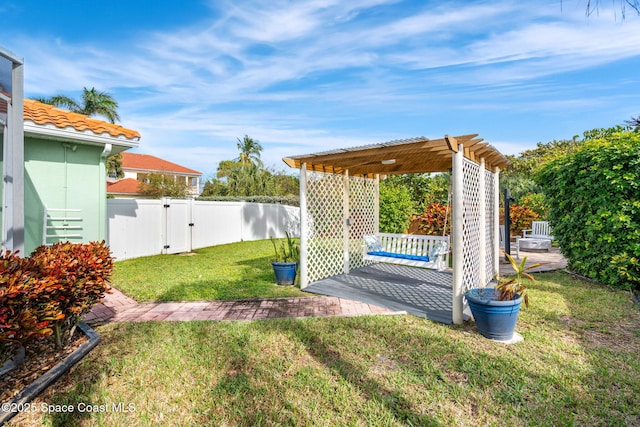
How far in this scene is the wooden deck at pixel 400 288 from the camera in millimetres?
4676

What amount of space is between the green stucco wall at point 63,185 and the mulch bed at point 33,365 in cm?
405

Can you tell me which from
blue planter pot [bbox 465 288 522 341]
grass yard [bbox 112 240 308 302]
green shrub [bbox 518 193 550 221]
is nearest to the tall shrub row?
grass yard [bbox 112 240 308 302]

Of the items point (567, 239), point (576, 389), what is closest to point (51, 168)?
point (576, 389)

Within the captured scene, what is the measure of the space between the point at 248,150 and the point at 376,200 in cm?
2582

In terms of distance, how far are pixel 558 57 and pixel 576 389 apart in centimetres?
798

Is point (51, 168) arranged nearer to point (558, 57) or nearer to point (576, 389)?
point (576, 389)

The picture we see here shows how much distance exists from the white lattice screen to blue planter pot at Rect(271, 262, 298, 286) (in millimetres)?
304

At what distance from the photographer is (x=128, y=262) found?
859 centimetres

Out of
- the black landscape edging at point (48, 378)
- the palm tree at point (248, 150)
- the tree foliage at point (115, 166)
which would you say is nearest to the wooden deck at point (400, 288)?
the black landscape edging at point (48, 378)

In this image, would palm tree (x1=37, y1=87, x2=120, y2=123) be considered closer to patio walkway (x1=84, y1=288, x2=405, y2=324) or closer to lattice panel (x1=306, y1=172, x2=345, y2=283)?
patio walkway (x1=84, y1=288, x2=405, y2=324)

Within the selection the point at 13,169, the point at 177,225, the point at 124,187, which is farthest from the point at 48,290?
the point at 124,187

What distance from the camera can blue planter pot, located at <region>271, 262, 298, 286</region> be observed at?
6051mm

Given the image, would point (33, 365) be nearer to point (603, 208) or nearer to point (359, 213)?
point (359, 213)

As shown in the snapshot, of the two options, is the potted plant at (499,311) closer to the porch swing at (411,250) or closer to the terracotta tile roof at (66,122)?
the porch swing at (411,250)
